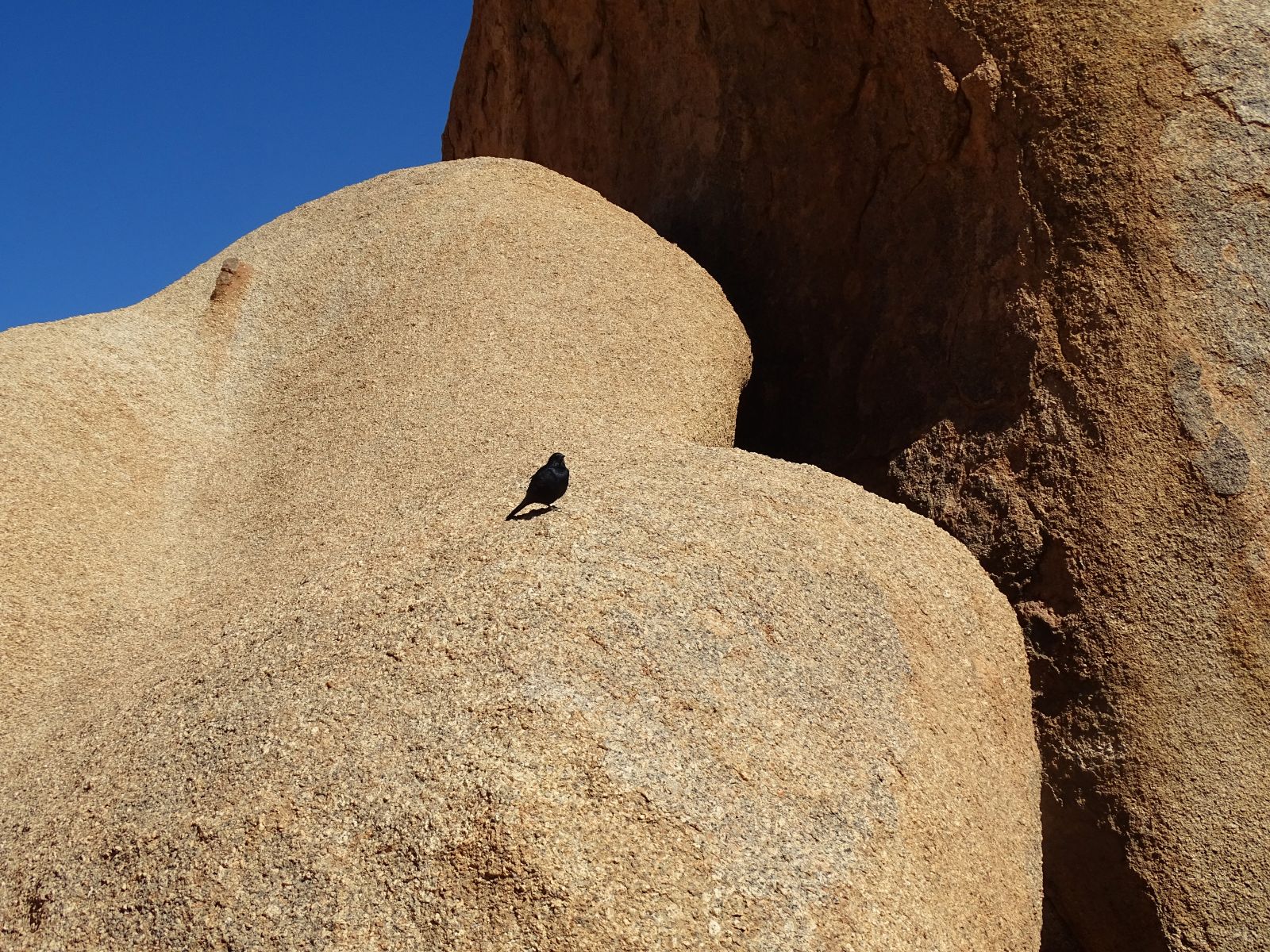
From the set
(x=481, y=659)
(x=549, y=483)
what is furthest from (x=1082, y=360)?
(x=481, y=659)

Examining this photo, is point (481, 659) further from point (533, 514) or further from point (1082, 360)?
point (1082, 360)

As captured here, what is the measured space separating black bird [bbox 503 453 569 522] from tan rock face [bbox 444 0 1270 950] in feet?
7.99

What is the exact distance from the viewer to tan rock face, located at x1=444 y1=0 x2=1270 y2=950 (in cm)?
501

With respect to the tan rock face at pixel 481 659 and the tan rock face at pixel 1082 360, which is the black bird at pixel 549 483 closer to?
the tan rock face at pixel 481 659

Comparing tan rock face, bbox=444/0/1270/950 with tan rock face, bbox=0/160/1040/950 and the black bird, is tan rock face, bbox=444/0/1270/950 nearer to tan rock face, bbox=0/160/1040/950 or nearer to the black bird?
tan rock face, bbox=0/160/1040/950

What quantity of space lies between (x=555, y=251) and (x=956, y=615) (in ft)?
10.8

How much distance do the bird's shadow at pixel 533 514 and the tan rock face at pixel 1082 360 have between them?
2.38 m

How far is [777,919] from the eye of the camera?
3145 millimetres

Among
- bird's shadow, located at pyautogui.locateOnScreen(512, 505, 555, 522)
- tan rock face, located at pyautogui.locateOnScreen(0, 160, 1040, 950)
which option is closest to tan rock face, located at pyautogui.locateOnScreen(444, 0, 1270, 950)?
tan rock face, located at pyautogui.locateOnScreen(0, 160, 1040, 950)

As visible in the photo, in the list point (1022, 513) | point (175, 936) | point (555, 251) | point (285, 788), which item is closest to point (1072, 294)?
point (1022, 513)

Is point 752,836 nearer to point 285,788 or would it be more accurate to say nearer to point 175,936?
point 285,788

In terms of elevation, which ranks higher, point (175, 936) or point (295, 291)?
point (295, 291)

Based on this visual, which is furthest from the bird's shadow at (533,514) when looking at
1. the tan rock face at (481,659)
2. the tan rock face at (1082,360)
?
the tan rock face at (1082,360)

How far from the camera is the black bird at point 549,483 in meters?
4.22
